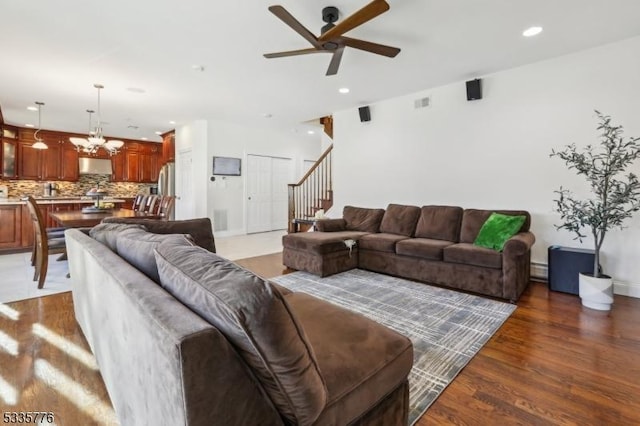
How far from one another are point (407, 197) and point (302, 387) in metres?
4.47

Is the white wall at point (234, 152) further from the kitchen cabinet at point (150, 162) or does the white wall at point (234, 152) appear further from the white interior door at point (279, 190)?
the kitchen cabinet at point (150, 162)

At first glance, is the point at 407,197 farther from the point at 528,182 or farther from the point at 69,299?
the point at 69,299

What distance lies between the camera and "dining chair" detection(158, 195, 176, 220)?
4.41 metres

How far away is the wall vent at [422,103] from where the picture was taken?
185 inches

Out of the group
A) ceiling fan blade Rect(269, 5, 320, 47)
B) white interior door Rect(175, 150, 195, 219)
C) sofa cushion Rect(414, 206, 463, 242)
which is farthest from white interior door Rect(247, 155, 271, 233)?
ceiling fan blade Rect(269, 5, 320, 47)

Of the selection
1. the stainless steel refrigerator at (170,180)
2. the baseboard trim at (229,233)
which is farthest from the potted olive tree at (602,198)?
the stainless steel refrigerator at (170,180)

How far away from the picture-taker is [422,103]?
187 inches

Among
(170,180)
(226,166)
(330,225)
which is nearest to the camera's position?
(330,225)

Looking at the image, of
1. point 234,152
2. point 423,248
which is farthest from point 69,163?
point 423,248

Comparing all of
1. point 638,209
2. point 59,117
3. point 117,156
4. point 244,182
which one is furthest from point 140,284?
point 117,156

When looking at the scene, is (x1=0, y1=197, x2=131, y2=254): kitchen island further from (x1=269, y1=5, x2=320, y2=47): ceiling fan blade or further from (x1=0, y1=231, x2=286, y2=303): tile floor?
(x1=269, y1=5, x2=320, y2=47): ceiling fan blade

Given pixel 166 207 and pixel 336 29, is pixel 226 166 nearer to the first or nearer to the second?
pixel 166 207

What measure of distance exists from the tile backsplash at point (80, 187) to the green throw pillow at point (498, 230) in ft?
30.4

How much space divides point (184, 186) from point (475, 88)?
20.5ft
